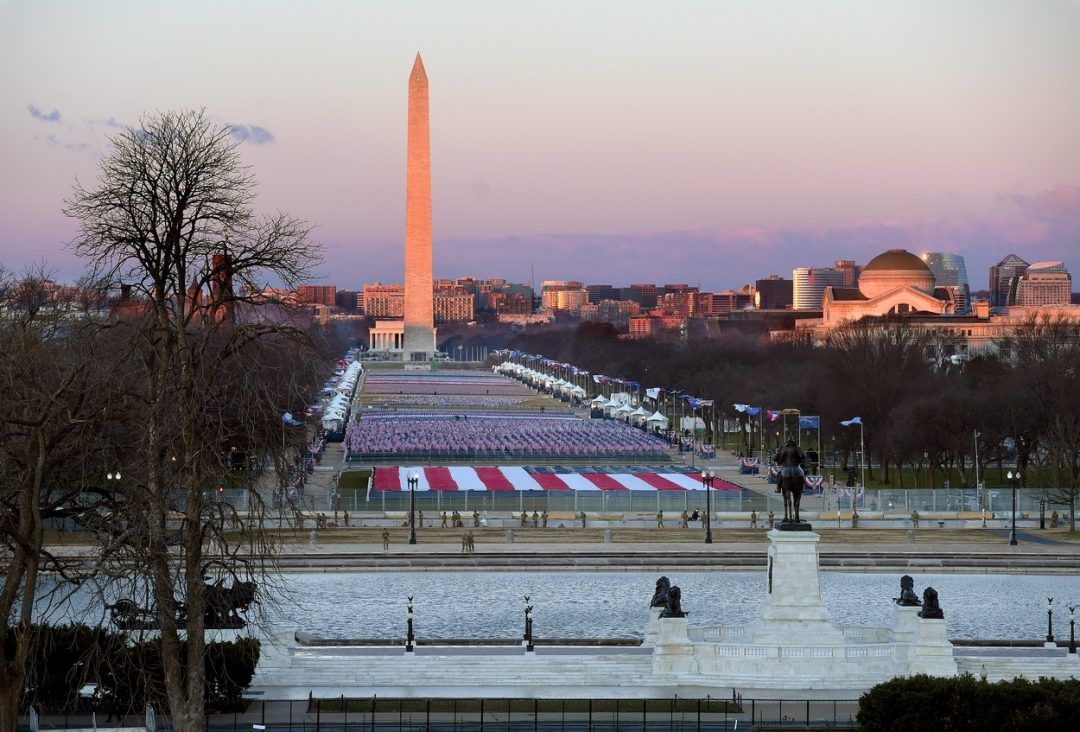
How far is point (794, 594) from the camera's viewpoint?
27672 mm

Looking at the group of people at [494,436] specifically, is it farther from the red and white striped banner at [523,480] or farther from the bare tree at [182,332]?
the bare tree at [182,332]

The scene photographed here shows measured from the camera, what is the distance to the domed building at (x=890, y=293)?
593 feet

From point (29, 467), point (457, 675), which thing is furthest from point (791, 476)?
point (29, 467)

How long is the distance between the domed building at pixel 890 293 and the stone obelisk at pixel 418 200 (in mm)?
43477

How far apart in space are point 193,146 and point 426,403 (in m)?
89.7

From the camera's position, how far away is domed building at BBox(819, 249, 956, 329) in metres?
181

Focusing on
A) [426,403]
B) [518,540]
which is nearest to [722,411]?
[426,403]

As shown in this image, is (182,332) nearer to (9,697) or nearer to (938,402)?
(9,697)

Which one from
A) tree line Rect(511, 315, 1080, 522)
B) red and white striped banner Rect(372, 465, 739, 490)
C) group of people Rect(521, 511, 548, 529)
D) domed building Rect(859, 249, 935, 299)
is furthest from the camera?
domed building Rect(859, 249, 935, 299)

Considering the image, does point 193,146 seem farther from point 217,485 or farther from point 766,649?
point 766,649

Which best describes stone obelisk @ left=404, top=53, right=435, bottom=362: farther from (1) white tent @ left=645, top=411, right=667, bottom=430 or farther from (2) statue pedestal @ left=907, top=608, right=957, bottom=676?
(2) statue pedestal @ left=907, top=608, right=957, bottom=676

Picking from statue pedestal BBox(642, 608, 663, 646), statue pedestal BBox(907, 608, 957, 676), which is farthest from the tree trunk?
statue pedestal BBox(907, 608, 957, 676)

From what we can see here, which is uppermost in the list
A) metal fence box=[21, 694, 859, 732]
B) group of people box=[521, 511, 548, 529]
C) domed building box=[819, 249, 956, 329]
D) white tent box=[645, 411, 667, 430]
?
domed building box=[819, 249, 956, 329]

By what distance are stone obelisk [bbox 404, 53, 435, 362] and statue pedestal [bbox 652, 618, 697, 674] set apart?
119229 mm
